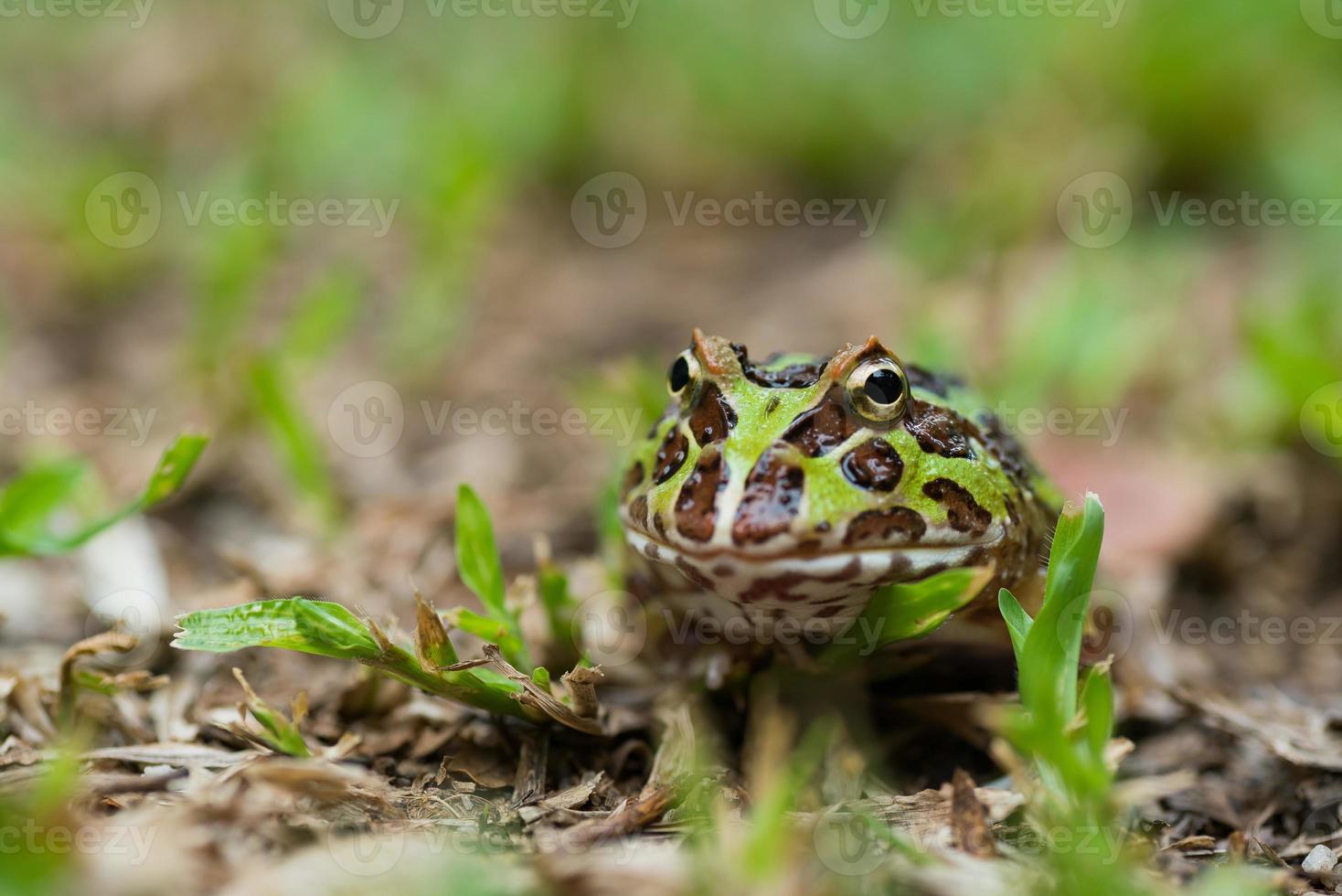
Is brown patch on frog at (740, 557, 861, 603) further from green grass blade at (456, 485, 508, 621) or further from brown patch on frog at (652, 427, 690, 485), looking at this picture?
green grass blade at (456, 485, 508, 621)

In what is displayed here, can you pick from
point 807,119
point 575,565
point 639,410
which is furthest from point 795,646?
point 807,119

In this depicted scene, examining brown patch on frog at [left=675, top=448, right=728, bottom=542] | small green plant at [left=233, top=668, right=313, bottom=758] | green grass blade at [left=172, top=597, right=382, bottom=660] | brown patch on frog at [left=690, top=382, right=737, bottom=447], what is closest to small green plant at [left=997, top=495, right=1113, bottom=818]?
brown patch on frog at [left=675, top=448, right=728, bottom=542]

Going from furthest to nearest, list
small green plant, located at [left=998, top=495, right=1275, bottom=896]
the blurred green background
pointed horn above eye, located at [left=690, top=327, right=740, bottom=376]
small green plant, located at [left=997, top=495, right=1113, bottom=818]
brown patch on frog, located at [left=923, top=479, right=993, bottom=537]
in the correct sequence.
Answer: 1. the blurred green background
2. pointed horn above eye, located at [left=690, top=327, right=740, bottom=376]
3. brown patch on frog, located at [left=923, top=479, right=993, bottom=537]
4. small green plant, located at [left=997, top=495, right=1113, bottom=818]
5. small green plant, located at [left=998, top=495, right=1275, bottom=896]

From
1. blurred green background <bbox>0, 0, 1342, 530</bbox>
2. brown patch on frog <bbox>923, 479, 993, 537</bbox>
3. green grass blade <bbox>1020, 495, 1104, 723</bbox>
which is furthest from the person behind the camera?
blurred green background <bbox>0, 0, 1342, 530</bbox>

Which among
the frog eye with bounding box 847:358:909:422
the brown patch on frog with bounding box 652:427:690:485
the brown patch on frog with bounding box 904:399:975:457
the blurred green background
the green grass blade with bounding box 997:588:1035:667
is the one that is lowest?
the green grass blade with bounding box 997:588:1035:667

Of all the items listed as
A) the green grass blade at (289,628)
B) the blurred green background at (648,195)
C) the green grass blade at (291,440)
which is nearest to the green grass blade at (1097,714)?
the green grass blade at (289,628)

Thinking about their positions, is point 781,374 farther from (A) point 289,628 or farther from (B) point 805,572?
(A) point 289,628
